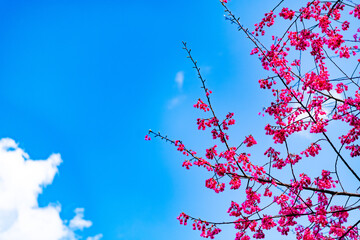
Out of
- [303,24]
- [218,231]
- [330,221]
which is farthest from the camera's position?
[218,231]

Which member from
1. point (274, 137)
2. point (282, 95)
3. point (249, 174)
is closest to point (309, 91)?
point (282, 95)

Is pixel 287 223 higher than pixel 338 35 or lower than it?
lower

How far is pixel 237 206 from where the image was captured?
764 cm

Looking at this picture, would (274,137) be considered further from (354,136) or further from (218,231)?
(218,231)

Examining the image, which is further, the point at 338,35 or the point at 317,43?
the point at 317,43

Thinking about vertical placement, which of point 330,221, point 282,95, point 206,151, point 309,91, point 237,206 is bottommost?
point 330,221

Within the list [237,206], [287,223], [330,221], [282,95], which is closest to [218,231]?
[237,206]

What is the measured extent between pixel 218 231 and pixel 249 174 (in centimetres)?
186

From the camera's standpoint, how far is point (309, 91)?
23.8 ft

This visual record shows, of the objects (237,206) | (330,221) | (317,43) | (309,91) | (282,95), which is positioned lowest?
(330,221)

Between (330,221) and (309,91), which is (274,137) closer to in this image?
(309,91)

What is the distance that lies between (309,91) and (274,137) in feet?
4.80

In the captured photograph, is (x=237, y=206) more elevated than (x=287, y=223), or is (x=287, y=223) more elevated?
(x=237, y=206)

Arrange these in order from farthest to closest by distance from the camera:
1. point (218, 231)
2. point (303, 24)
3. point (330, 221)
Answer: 1. point (218, 231)
2. point (303, 24)
3. point (330, 221)
